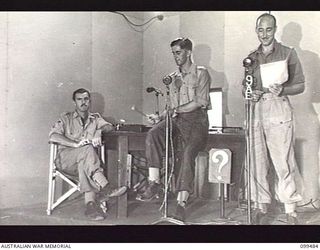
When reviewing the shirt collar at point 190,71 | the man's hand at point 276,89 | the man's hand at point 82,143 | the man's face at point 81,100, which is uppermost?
the shirt collar at point 190,71

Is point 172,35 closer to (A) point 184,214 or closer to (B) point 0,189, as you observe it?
(A) point 184,214

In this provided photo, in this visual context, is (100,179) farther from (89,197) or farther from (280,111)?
(280,111)

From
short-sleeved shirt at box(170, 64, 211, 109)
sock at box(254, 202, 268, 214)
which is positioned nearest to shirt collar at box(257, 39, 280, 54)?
short-sleeved shirt at box(170, 64, 211, 109)

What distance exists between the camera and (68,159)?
202 cm

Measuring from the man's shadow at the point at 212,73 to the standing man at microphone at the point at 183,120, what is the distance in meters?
0.04

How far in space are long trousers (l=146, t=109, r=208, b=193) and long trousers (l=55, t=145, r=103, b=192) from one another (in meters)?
0.23

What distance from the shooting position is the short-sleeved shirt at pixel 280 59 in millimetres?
1984

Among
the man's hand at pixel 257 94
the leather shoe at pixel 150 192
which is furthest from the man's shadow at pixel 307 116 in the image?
the leather shoe at pixel 150 192

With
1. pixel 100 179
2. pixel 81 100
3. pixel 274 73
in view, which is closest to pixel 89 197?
pixel 100 179

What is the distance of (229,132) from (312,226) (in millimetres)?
515

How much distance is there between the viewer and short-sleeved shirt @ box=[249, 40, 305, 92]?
6.51 feet

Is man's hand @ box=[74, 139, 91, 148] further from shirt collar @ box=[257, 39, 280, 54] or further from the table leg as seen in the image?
shirt collar @ box=[257, 39, 280, 54]

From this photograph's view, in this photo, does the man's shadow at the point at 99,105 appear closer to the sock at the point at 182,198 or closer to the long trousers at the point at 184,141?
the long trousers at the point at 184,141

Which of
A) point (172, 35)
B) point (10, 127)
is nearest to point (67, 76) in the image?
point (10, 127)
